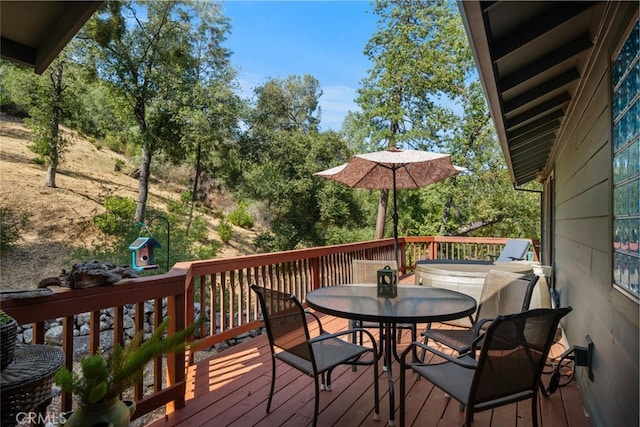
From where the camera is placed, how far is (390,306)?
2.68 metres

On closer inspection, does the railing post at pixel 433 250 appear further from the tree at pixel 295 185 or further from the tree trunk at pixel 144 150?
the tree trunk at pixel 144 150

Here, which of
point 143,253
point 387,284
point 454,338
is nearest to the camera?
point 454,338

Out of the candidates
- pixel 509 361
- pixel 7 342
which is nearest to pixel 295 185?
pixel 509 361

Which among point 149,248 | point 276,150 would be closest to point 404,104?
point 276,150

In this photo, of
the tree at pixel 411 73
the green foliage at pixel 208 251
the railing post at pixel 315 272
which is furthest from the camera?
the tree at pixel 411 73

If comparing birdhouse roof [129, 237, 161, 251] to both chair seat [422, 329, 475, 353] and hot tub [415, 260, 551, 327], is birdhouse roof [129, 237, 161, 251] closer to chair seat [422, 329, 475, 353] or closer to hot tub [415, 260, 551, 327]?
chair seat [422, 329, 475, 353]

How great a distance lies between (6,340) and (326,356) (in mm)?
1750

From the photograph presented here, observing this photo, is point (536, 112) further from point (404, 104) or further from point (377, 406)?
point (404, 104)

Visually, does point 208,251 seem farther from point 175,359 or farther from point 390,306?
point 390,306

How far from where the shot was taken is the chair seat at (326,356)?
7.77 feet

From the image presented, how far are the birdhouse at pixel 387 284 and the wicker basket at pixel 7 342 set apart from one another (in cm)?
231

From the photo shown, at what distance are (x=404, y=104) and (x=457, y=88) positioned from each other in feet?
6.63

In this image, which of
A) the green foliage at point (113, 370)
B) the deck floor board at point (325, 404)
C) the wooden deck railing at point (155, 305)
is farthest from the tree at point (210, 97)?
the green foliage at point (113, 370)

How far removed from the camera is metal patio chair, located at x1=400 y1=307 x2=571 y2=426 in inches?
70.4
